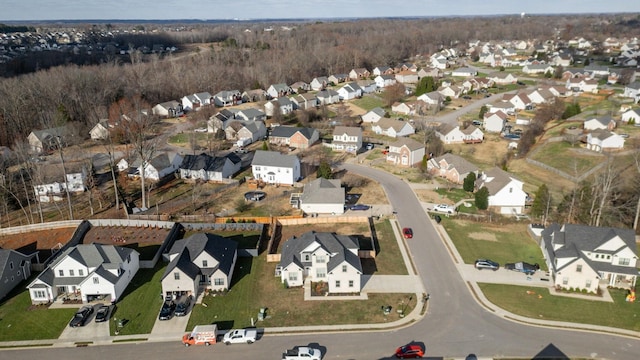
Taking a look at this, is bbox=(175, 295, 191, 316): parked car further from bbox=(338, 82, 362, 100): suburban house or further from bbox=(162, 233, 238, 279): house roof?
bbox=(338, 82, 362, 100): suburban house

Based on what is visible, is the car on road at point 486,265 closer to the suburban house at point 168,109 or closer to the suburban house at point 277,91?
the suburban house at point 168,109

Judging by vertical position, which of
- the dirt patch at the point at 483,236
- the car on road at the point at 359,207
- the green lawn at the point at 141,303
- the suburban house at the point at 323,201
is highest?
the suburban house at the point at 323,201

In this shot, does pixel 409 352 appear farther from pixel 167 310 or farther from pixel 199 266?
pixel 199 266

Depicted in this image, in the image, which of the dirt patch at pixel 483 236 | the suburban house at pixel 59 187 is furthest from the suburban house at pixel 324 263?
the suburban house at pixel 59 187

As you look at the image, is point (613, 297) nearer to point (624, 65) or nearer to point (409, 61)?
point (624, 65)

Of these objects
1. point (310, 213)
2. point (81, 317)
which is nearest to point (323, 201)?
point (310, 213)

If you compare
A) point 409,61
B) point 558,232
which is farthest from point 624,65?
point 558,232

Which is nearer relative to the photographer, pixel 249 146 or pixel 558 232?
pixel 558 232
